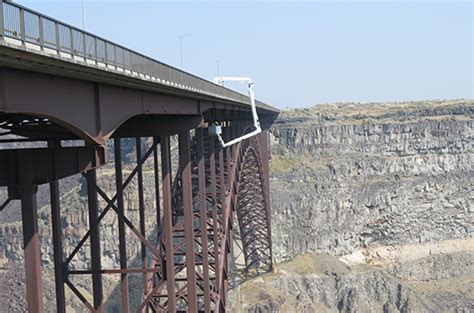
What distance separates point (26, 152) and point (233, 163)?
28.0m

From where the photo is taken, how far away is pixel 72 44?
1201 centimetres

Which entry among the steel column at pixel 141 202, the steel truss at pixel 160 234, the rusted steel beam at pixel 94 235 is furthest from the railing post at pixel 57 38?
the steel column at pixel 141 202

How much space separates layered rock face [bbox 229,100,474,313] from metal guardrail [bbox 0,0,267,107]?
5227 cm

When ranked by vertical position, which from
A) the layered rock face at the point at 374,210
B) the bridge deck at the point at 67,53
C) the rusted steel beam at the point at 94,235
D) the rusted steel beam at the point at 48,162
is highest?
the bridge deck at the point at 67,53

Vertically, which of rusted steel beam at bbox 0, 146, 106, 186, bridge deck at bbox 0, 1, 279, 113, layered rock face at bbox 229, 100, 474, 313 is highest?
bridge deck at bbox 0, 1, 279, 113

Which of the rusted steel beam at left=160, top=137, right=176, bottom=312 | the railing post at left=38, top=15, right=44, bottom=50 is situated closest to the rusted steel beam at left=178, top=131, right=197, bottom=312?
the rusted steel beam at left=160, top=137, right=176, bottom=312

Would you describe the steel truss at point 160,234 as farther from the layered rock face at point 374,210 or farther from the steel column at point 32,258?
the layered rock face at point 374,210

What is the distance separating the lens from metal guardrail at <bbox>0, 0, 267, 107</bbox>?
379 inches

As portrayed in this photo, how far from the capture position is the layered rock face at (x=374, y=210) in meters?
75.1

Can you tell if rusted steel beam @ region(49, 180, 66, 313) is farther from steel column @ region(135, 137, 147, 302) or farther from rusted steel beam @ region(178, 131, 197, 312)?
rusted steel beam @ region(178, 131, 197, 312)

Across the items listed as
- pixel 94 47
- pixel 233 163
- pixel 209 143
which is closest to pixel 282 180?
pixel 233 163

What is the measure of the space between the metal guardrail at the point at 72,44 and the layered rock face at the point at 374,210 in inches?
2058

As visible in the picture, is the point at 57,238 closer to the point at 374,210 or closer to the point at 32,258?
the point at 32,258

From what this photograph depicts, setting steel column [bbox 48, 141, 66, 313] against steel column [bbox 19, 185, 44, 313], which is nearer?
steel column [bbox 19, 185, 44, 313]
